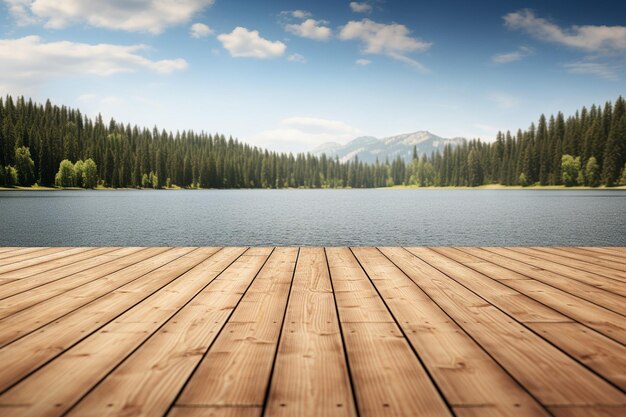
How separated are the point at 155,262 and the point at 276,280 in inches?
92.1

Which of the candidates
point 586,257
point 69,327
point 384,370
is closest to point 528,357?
point 384,370

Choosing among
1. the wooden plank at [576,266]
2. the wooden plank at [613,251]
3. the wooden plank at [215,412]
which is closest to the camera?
the wooden plank at [215,412]

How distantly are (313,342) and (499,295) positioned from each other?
2318 millimetres

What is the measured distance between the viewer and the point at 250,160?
156125 mm

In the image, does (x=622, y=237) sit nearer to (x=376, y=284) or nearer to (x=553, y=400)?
(x=376, y=284)

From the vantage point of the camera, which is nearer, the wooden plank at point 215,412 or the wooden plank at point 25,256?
the wooden plank at point 215,412

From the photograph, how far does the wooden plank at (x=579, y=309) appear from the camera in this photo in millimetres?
2885

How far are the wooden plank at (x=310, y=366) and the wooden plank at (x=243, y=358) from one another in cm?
8

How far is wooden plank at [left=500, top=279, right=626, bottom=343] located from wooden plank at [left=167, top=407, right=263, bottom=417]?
2606mm

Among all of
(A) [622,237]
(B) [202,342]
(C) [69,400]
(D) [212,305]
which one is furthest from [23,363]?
(A) [622,237]

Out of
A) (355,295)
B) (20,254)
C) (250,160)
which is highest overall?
(250,160)

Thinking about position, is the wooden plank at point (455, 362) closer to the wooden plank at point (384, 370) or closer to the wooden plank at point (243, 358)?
the wooden plank at point (384, 370)

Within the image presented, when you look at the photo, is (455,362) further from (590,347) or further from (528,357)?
(590,347)

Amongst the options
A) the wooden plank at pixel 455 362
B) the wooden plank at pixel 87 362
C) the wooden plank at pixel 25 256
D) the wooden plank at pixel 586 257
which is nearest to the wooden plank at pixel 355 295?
the wooden plank at pixel 455 362
